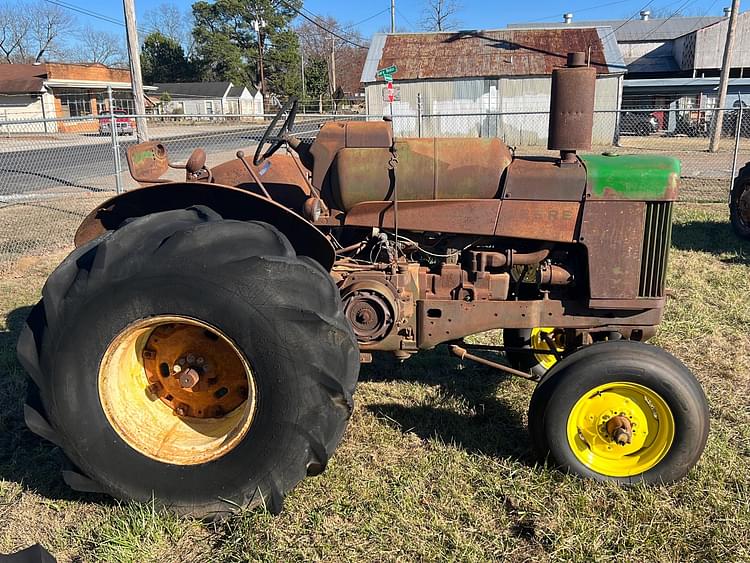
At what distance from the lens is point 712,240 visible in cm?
794

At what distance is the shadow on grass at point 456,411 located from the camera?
10.8 feet

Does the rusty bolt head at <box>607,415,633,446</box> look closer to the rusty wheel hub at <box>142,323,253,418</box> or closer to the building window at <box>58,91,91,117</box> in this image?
the rusty wheel hub at <box>142,323,253,418</box>

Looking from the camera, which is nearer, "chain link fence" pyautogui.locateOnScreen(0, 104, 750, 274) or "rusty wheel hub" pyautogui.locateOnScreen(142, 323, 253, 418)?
"rusty wheel hub" pyautogui.locateOnScreen(142, 323, 253, 418)

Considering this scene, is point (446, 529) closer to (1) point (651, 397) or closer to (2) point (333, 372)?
(2) point (333, 372)

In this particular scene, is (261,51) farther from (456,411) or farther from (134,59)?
(456,411)

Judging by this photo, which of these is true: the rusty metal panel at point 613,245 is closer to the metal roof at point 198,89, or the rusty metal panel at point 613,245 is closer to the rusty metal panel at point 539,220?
the rusty metal panel at point 539,220

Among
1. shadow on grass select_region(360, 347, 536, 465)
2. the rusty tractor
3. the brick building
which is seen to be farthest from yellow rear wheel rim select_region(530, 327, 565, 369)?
the brick building

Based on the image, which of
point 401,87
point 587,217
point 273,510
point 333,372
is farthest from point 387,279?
point 401,87

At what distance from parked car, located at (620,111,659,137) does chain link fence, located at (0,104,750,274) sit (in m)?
0.05

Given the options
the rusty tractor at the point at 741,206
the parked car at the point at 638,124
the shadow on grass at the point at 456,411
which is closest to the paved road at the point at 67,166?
the rusty tractor at the point at 741,206

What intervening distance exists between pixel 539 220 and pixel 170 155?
16.5 metres

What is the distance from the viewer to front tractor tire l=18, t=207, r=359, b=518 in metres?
2.41

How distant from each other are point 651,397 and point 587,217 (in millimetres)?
882

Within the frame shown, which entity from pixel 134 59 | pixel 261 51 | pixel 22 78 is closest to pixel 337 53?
pixel 261 51
